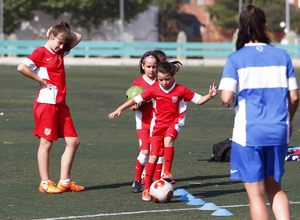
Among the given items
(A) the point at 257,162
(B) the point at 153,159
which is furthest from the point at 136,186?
(A) the point at 257,162

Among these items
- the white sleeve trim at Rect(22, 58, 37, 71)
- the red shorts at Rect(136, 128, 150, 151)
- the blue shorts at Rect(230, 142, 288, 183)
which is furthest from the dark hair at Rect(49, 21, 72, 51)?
the blue shorts at Rect(230, 142, 288, 183)

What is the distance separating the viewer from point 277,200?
336 inches

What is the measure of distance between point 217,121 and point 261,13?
1361 cm

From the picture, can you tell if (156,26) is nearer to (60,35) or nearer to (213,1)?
(213,1)

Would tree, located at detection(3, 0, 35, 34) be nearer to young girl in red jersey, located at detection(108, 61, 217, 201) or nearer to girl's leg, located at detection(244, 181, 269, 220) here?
young girl in red jersey, located at detection(108, 61, 217, 201)

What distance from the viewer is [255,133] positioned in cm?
834

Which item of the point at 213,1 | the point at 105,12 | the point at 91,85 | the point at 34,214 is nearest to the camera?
the point at 34,214

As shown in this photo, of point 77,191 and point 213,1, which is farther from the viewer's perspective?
point 213,1

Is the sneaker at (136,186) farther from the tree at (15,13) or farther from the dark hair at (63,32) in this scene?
the tree at (15,13)

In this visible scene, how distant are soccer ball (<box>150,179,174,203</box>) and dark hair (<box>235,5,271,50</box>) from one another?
3.31 meters

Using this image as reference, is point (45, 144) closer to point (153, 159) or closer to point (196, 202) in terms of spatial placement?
point (153, 159)

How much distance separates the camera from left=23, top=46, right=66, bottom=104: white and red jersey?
12.2m

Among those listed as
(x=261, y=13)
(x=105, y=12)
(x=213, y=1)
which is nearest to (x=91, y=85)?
(x=261, y=13)

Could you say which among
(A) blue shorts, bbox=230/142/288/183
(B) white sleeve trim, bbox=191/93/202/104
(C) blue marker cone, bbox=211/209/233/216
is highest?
(B) white sleeve trim, bbox=191/93/202/104
